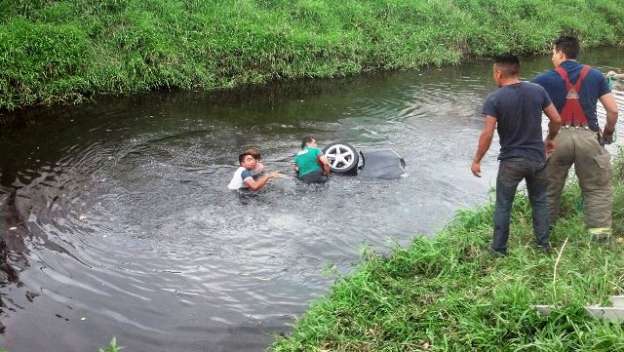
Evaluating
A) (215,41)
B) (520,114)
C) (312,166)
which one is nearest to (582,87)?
(520,114)

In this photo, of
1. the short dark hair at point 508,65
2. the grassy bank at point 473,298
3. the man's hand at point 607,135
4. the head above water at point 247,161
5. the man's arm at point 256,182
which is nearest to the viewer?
Result: the grassy bank at point 473,298

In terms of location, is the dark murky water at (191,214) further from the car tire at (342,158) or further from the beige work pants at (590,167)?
the beige work pants at (590,167)

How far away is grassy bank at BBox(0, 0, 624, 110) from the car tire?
→ 25.5 ft

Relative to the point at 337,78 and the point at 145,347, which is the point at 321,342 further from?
Answer: the point at 337,78

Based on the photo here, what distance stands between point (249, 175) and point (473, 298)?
526 cm

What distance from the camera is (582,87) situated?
633cm

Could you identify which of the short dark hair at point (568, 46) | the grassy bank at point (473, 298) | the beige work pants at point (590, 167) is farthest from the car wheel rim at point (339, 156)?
the short dark hair at point (568, 46)

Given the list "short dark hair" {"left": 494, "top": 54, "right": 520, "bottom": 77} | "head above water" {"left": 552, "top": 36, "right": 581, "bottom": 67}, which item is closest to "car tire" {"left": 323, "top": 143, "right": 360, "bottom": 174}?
"head above water" {"left": 552, "top": 36, "right": 581, "bottom": 67}

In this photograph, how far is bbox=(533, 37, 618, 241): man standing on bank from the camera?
6.33m

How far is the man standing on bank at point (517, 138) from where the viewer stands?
5.88 m

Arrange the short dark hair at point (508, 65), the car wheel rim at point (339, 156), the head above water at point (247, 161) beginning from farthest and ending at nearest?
the car wheel rim at point (339, 156), the head above water at point (247, 161), the short dark hair at point (508, 65)

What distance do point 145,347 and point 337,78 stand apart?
14821mm

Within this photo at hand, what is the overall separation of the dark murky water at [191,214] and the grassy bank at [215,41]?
1042mm

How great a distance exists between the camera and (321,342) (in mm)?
5473
